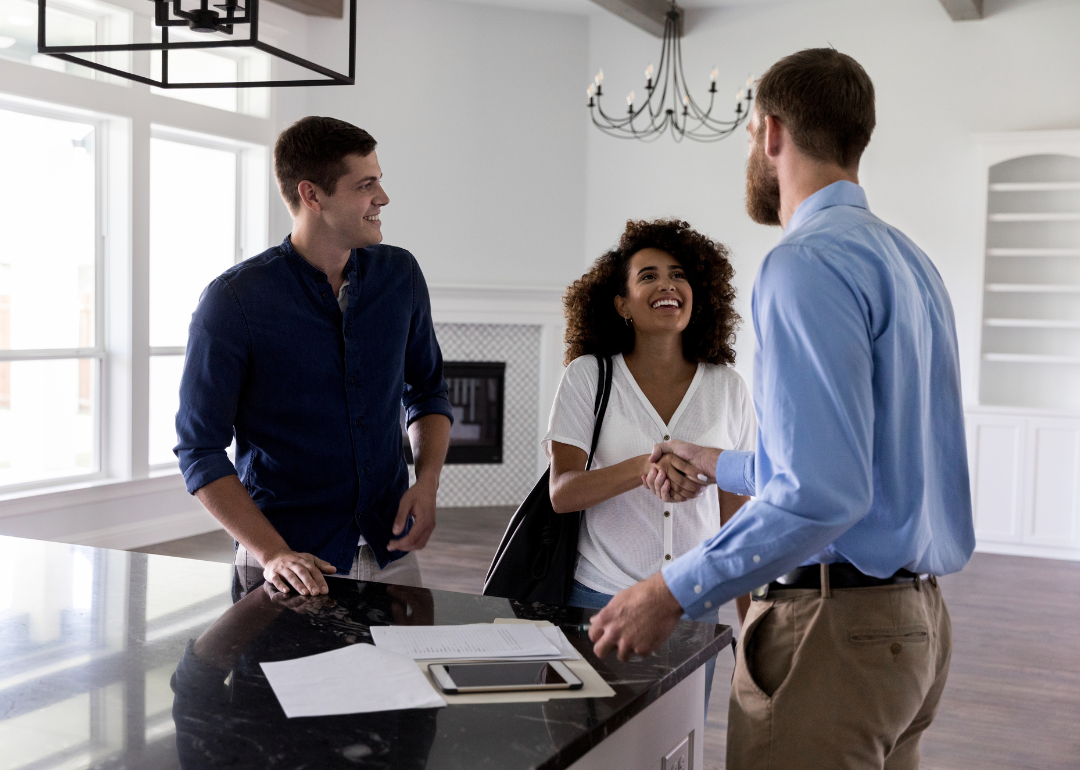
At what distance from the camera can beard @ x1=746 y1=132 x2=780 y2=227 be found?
1.46 metres

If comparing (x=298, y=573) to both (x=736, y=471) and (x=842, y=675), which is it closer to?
(x=736, y=471)

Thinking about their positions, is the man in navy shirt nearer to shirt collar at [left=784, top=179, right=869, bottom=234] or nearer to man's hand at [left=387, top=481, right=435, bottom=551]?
man's hand at [left=387, top=481, right=435, bottom=551]

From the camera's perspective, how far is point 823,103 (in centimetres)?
134

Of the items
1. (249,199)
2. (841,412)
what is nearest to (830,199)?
(841,412)

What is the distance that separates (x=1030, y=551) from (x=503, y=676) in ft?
18.2

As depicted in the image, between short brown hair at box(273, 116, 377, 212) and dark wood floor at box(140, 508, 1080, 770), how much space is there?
2005 mm

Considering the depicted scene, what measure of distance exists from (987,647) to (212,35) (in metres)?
3.85

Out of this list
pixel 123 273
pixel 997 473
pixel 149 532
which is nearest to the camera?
pixel 123 273

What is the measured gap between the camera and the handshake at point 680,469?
5.68ft

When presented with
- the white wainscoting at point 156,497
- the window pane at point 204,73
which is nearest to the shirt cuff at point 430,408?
the white wainscoting at point 156,497

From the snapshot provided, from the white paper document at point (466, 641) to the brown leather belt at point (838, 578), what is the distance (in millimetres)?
328

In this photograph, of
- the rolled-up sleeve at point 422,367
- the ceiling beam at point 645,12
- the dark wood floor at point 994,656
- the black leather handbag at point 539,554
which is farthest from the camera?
the ceiling beam at point 645,12

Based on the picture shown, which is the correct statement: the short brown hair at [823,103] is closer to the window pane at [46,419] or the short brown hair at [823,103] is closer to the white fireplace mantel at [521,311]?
the window pane at [46,419]

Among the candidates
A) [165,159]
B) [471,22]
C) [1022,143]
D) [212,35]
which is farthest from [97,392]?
[1022,143]
